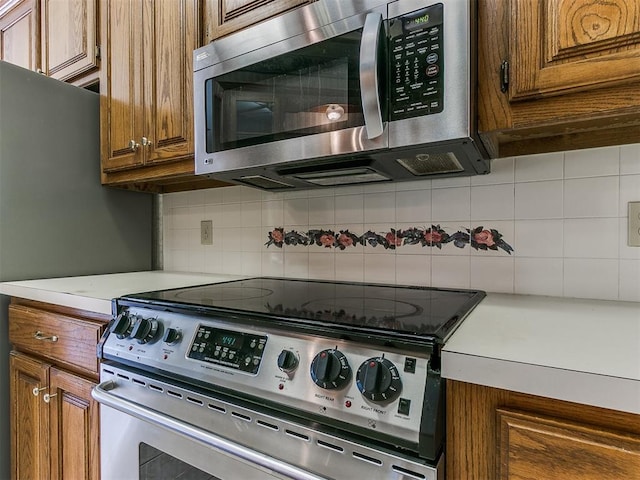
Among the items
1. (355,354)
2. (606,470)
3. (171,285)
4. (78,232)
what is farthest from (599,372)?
(78,232)

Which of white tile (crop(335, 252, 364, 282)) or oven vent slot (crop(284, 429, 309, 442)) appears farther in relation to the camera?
white tile (crop(335, 252, 364, 282))

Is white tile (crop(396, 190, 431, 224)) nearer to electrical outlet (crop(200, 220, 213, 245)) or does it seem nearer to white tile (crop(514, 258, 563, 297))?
white tile (crop(514, 258, 563, 297))

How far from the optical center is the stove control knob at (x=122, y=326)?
0.93m

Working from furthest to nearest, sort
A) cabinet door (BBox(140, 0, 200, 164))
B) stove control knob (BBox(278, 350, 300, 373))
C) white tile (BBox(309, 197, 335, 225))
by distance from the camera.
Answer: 1. white tile (BBox(309, 197, 335, 225))
2. cabinet door (BBox(140, 0, 200, 164))
3. stove control knob (BBox(278, 350, 300, 373))

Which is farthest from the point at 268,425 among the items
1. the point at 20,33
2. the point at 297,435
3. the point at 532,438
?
the point at 20,33

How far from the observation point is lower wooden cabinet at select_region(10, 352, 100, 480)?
106cm

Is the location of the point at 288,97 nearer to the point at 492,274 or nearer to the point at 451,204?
the point at 451,204

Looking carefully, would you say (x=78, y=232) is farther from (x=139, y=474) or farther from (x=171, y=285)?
(x=139, y=474)

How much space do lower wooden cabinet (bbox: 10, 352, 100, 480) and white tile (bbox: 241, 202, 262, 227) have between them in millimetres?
793

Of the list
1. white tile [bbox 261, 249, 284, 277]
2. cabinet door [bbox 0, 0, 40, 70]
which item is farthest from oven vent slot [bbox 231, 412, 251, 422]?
cabinet door [bbox 0, 0, 40, 70]

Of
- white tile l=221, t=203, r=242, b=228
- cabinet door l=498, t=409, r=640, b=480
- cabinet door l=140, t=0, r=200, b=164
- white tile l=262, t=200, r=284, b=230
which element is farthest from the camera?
white tile l=221, t=203, r=242, b=228

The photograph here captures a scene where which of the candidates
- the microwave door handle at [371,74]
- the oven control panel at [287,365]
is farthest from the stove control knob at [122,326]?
the microwave door handle at [371,74]

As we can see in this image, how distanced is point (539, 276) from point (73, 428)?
4.78 feet

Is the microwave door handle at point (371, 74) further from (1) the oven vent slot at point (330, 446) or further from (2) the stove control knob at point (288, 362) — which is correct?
(1) the oven vent slot at point (330, 446)
